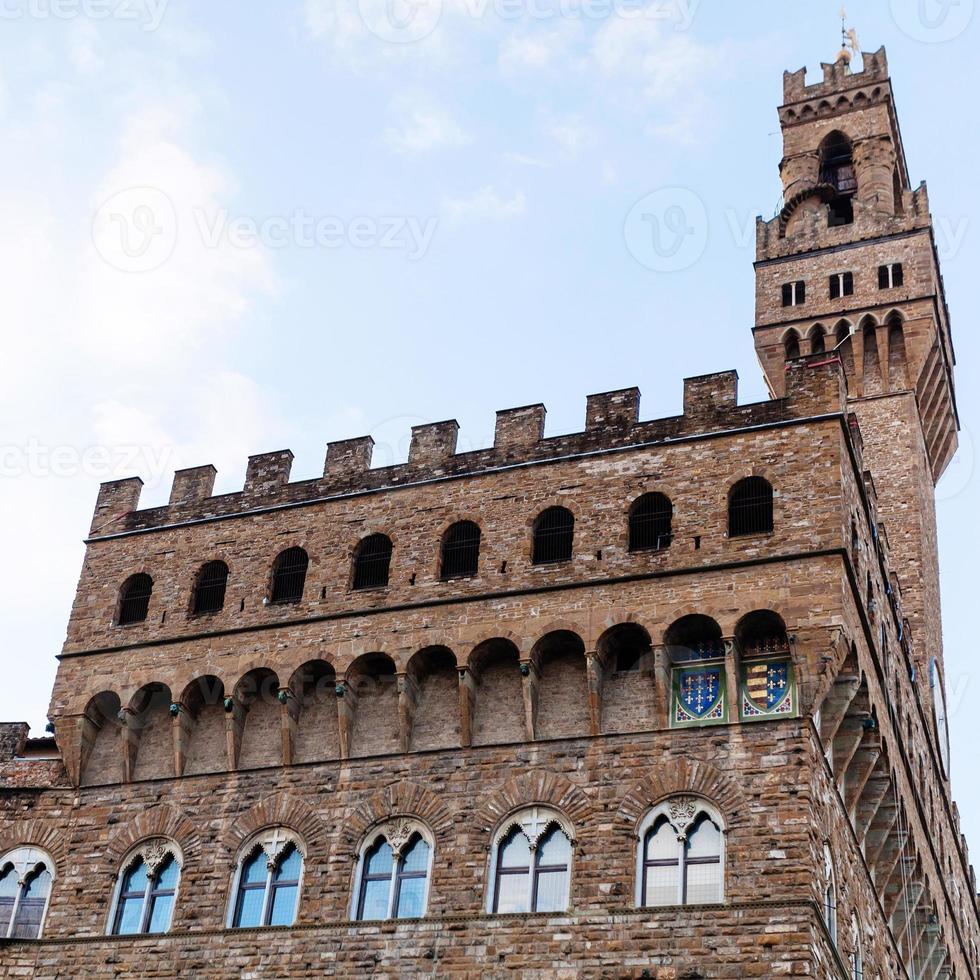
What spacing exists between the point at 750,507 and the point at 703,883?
22.3ft

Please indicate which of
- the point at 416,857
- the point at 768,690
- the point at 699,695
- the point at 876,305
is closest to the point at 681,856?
the point at 699,695

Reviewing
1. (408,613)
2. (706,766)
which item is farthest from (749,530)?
(408,613)

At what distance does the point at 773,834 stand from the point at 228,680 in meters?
10.7

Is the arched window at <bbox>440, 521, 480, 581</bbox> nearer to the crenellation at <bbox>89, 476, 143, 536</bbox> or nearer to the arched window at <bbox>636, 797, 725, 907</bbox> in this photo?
the arched window at <bbox>636, 797, 725, 907</bbox>

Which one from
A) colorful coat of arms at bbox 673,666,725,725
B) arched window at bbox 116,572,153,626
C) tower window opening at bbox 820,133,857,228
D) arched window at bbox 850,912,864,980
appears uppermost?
tower window opening at bbox 820,133,857,228

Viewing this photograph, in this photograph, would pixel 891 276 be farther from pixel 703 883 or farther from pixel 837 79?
pixel 703 883

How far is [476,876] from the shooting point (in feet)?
79.2

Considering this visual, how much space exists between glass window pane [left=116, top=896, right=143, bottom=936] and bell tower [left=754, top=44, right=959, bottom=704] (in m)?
19.1

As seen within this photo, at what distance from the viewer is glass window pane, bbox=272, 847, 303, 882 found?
25.5m

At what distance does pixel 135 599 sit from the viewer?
30.3 metres

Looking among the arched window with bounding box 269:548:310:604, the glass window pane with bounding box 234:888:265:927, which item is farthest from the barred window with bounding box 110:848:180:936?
the arched window with bounding box 269:548:310:604

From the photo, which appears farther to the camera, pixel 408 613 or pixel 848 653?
pixel 408 613

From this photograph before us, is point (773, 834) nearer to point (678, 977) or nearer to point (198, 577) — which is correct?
point (678, 977)

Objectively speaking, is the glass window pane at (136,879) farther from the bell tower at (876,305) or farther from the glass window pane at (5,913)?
the bell tower at (876,305)
